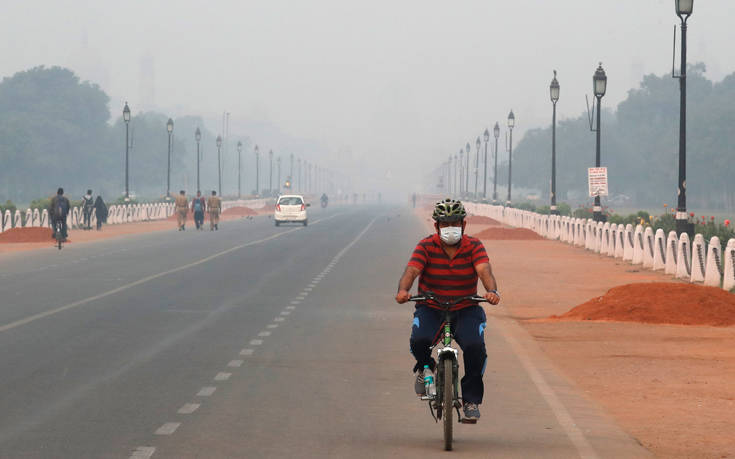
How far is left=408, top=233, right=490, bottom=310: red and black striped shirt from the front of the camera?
8.98m

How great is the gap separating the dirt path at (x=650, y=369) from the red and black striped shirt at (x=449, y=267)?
5.78 ft

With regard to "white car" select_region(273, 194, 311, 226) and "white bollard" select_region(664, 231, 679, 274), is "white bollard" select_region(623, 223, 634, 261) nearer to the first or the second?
"white bollard" select_region(664, 231, 679, 274)

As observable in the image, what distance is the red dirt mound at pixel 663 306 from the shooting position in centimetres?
1850

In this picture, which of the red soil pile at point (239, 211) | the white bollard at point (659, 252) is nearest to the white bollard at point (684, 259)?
the white bollard at point (659, 252)

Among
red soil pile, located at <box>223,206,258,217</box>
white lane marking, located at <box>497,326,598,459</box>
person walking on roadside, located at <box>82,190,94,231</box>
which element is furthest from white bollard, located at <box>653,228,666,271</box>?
red soil pile, located at <box>223,206,258,217</box>

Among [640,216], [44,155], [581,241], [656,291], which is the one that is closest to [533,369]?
[656,291]

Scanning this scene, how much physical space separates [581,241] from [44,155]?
108 m

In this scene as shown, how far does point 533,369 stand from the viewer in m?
13.4

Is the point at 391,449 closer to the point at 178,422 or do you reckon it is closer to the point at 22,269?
the point at 178,422

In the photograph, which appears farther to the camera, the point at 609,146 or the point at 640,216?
the point at 609,146

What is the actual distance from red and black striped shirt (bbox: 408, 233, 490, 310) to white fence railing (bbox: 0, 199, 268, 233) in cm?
4629

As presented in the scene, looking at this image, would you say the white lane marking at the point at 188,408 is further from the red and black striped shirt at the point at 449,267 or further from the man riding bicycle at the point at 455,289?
the red and black striped shirt at the point at 449,267

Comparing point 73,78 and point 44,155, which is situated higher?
point 73,78

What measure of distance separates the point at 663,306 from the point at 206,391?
9.72 metres
